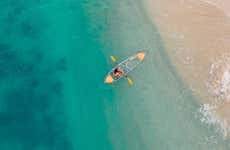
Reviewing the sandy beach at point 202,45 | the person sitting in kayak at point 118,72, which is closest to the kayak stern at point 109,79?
the person sitting in kayak at point 118,72

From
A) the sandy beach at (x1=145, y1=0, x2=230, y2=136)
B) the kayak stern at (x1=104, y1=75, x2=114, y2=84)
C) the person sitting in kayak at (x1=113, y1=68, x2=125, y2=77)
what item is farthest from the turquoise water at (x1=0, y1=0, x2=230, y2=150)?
the sandy beach at (x1=145, y1=0, x2=230, y2=136)

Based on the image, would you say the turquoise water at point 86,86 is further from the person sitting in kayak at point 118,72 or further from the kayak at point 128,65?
the person sitting in kayak at point 118,72

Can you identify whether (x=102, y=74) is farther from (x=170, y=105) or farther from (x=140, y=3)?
(x=140, y=3)

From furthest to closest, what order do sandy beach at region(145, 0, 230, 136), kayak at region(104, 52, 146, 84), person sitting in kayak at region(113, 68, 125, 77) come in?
kayak at region(104, 52, 146, 84), person sitting in kayak at region(113, 68, 125, 77), sandy beach at region(145, 0, 230, 136)

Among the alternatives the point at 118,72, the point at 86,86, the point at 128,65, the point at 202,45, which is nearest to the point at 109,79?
the point at 118,72

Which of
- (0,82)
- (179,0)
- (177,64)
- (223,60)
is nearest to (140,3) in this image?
(179,0)

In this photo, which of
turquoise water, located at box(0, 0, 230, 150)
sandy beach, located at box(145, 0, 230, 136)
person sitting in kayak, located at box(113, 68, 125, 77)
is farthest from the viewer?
person sitting in kayak, located at box(113, 68, 125, 77)

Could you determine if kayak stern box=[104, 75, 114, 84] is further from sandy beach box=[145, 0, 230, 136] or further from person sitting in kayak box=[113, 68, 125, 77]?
sandy beach box=[145, 0, 230, 136]
